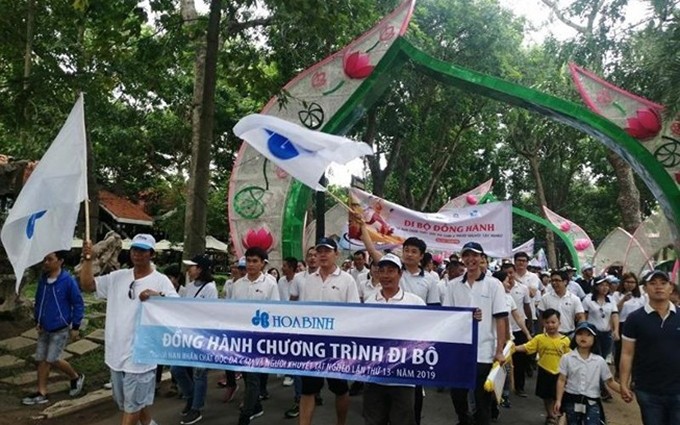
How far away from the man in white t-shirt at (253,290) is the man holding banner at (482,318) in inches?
69.6

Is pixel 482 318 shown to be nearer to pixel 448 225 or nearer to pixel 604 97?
pixel 448 225

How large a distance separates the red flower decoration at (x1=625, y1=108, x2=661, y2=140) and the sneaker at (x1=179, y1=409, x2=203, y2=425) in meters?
7.36

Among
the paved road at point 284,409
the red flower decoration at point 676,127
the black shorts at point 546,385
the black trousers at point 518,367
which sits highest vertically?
the red flower decoration at point 676,127

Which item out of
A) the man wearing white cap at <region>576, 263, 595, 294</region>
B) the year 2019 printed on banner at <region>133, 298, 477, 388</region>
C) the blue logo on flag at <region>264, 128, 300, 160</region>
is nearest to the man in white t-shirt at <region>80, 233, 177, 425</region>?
the year 2019 printed on banner at <region>133, 298, 477, 388</region>

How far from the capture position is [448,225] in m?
9.56

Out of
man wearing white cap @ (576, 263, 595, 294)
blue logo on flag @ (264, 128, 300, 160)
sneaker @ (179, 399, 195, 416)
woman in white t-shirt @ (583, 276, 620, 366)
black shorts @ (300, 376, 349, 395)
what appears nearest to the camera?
black shorts @ (300, 376, 349, 395)

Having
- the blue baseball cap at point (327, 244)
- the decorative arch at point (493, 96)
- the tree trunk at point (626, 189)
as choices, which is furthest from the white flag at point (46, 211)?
the tree trunk at point (626, 189)

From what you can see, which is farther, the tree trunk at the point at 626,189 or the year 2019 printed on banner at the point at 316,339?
the tree trunk at the point at 626,189

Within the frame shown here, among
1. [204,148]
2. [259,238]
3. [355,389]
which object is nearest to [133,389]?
[355,389]

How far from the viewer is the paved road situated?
5945 millimetres

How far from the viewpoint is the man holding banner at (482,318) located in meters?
4.94

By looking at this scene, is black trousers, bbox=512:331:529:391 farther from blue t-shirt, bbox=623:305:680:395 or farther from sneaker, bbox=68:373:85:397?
sneaker, bbox=68:373:85:397

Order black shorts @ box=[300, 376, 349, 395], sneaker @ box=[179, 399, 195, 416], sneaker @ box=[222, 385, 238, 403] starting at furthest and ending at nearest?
sneaker @ box=[222, 385, 238, 403] < sneaker @ box=[179, 399, 195, 416] < black shorts @ box=[300, 376, 349, 395]

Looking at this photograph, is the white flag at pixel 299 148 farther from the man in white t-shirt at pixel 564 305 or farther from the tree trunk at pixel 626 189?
the tree trunk at pixel 626 189
